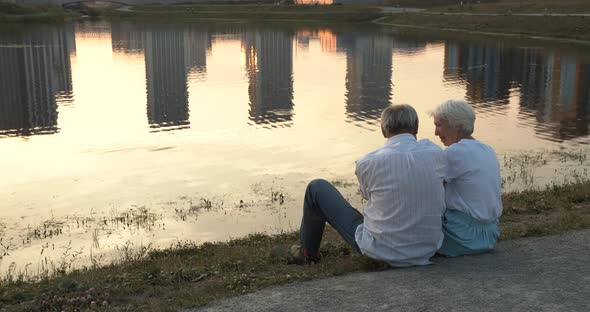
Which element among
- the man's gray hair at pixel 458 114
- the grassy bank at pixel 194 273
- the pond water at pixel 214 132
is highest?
the man's gray hair at pixel 458 114

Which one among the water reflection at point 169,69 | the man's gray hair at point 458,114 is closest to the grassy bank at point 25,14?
the water reflection at point 169,69

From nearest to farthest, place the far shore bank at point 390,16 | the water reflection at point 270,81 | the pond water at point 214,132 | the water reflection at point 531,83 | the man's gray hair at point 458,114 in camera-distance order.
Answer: the man's gray hair at point 458,114
the pond water at point 214,132
the water reflection at point 531,83
the water reflection at point 270,81
the far shore bank at point 390,16

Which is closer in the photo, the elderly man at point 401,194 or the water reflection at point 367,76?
the elderly man at point 401,194

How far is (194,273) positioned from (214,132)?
47.7 feet

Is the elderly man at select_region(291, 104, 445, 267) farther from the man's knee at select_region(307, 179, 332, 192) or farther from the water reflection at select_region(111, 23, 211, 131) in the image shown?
the water reflection at select_region(111, 23, 211, 131)

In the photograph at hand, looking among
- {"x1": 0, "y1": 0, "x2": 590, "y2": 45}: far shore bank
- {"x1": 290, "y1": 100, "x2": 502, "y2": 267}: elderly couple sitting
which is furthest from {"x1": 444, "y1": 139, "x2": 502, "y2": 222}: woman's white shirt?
{"x1": 0, "y1": 0, "x2": 590, "y2": 45}: far shore bank

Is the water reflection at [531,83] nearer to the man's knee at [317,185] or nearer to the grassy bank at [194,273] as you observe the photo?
the grassy bank at [194,273]

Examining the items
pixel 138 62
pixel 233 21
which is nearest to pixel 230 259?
pixel 138 62

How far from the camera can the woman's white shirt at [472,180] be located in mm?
6895

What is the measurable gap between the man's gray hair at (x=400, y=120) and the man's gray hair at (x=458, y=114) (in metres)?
0.50

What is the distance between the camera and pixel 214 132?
21.9m

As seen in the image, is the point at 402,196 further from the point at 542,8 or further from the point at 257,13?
the point at 257,13

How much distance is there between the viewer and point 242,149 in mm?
19266

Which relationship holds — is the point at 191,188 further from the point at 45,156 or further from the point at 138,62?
the point at 138,62
